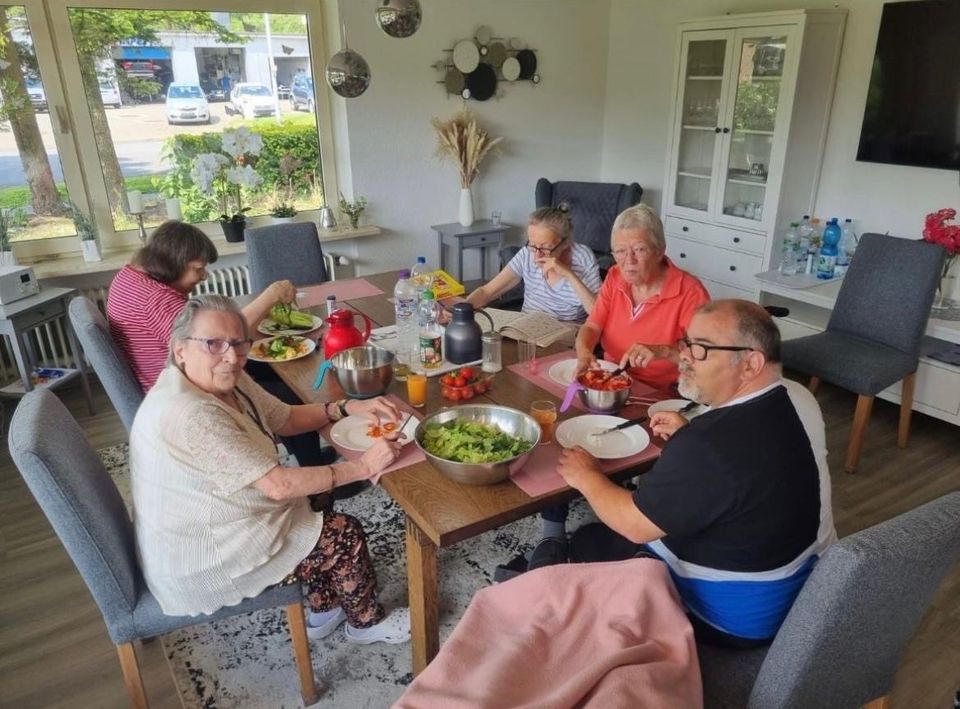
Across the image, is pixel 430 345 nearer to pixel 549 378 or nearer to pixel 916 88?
pixel 549 378

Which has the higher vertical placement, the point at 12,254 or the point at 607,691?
the point at 12,254

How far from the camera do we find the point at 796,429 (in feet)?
4.28

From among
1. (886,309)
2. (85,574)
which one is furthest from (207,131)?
(886,309)

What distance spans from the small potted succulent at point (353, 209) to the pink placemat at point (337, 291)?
1.16 m

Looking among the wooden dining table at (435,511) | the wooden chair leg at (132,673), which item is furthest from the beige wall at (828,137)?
the wooden chair leg at (132,673)

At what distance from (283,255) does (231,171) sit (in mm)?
975

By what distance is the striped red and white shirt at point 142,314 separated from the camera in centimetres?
221

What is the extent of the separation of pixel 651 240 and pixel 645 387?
513 mm

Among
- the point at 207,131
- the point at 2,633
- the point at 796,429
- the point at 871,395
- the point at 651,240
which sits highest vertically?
the point at 207,131

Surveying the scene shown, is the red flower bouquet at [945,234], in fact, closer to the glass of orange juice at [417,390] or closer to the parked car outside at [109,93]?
the glass of orange juice at [417,390]

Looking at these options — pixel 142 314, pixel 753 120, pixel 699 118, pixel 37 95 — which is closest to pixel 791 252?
pixel 753 120

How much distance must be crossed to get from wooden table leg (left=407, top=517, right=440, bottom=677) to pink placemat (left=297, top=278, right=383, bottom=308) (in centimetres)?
161

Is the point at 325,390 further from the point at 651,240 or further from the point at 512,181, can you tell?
the point at 512,181

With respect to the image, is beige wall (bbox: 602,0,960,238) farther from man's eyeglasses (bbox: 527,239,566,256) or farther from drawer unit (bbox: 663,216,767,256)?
man's eyeglasses (bbox: 527,239,566,256)
